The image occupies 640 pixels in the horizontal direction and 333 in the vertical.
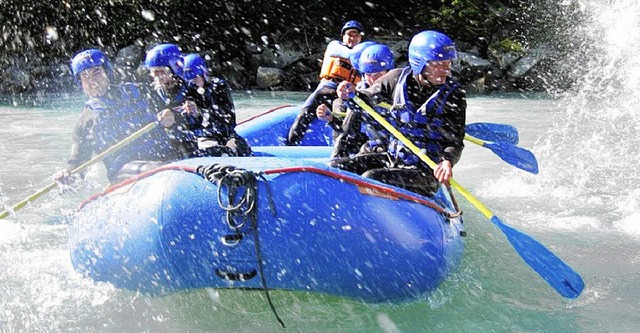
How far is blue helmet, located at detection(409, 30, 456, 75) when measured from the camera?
12.5ft

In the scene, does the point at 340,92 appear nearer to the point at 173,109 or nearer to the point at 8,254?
the point at 173,109

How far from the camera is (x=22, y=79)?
15844 mm

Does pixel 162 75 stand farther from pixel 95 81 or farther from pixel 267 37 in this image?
pixel 267 37

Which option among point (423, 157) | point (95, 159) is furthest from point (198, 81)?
point (423, 157)

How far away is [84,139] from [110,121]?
0.21 metres

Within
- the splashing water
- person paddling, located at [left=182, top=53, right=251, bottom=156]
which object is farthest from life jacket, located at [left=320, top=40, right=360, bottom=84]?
the splashing water

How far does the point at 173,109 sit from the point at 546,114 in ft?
27.9

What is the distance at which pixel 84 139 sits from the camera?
14.8ft

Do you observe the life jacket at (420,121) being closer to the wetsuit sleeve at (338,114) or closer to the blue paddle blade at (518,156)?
the blue paddle blade at (518,156)

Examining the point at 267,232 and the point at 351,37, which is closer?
the point at 267,232

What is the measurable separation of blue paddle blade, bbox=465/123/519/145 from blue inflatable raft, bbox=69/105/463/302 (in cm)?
138

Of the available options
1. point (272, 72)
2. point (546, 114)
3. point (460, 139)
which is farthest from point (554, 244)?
point (272, 72)

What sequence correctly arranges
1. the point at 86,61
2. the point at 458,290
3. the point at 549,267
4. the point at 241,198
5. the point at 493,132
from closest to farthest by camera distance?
the point at 241,198 → the point at 549,267 → the point at 458,290 → the point at 86,61 → the point at 493,132

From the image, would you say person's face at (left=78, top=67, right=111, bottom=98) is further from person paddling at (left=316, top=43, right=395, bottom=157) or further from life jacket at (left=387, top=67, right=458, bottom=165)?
life jacket at (left=387, top=67, right=458, bottom=165)
